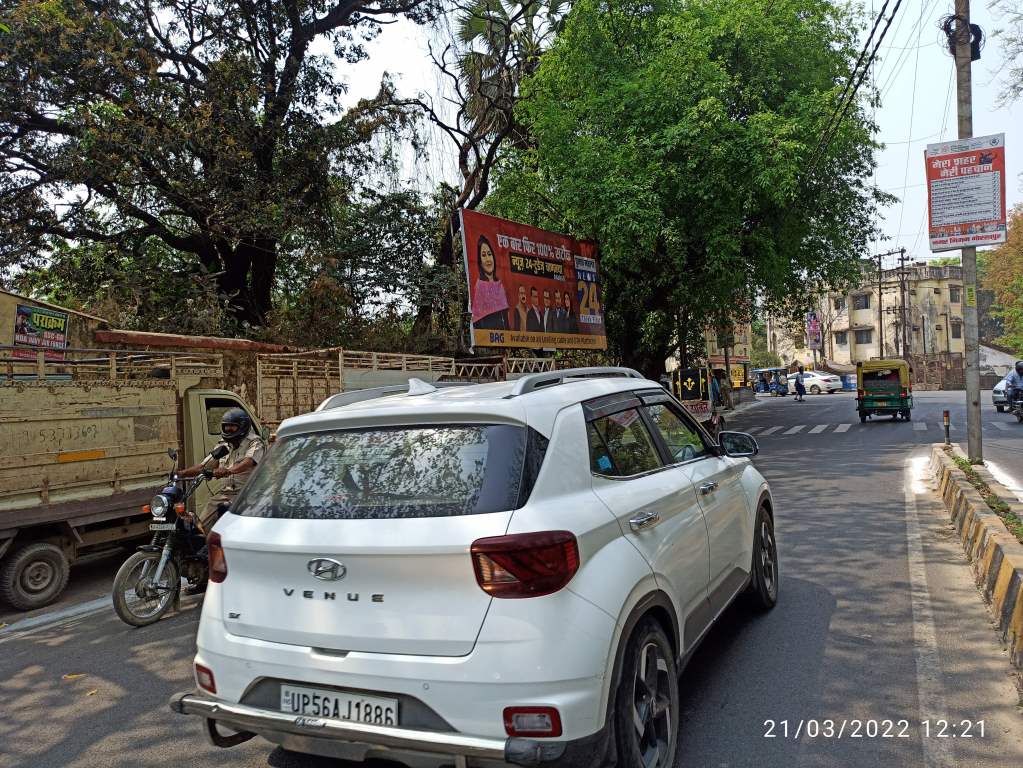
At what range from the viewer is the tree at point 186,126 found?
45.6 ft

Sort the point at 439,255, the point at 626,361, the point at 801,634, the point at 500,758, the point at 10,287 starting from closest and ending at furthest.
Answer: the point at 500,758
the point at 801,634
the point at 10,287
the point at 439,255
the point at 626,361

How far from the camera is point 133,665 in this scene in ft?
14.8

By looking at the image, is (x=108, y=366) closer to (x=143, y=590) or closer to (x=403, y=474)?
(x=143, y=590)

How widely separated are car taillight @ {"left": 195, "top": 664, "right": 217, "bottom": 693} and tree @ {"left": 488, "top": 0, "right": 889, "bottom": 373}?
15.2 meters

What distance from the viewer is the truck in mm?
5945

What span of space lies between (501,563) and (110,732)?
8.38 ft

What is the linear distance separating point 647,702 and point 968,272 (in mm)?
10005

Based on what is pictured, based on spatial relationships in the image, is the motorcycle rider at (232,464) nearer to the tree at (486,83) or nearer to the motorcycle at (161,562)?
the motorcycle at (161,562)

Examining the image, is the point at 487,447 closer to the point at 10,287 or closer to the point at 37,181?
the point at 37,181

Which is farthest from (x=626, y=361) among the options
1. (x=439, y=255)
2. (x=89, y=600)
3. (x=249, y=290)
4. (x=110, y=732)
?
(x=110, y=732)

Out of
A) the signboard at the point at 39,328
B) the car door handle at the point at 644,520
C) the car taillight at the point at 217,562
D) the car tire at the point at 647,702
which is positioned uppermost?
the signboard at the point at 39,328

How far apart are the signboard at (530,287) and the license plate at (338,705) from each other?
45.9 ft

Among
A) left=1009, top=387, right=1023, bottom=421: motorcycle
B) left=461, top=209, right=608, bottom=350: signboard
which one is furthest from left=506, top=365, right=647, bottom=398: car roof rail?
left=1009, top=387, right=1023, bottom=421: motorcycle

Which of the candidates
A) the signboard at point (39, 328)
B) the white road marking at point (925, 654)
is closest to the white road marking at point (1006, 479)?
the white road marking at point (925, 654)
